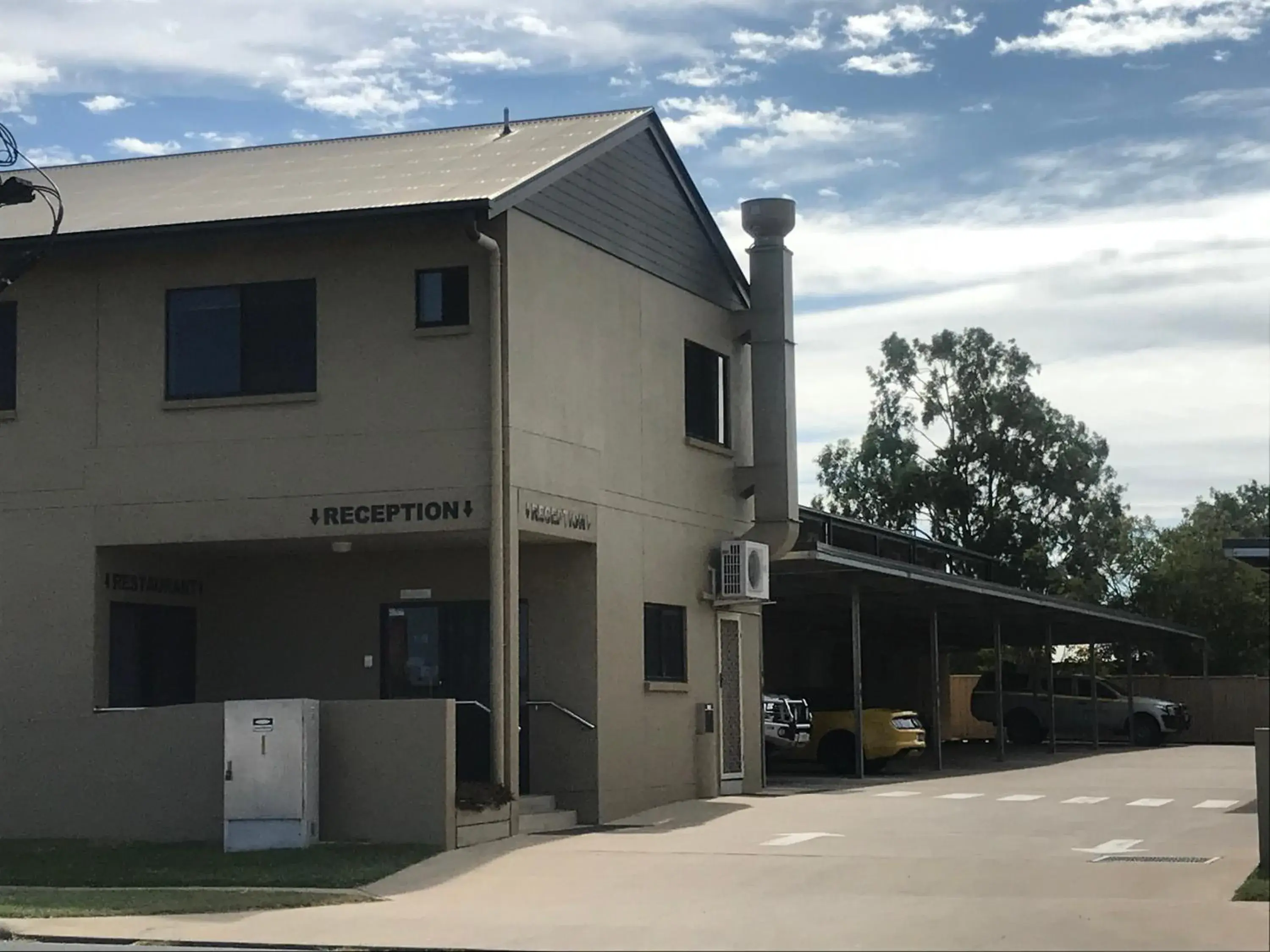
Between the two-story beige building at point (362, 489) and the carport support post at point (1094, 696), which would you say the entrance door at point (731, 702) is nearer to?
the two-story beige building at point (362, 489)

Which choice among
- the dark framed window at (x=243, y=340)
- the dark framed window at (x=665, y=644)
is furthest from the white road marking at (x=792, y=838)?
the dark framed window at (x=243, y=340)

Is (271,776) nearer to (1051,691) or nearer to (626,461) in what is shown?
(626,461)

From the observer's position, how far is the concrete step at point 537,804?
19578mm

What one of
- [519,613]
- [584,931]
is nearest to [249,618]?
[519,613]

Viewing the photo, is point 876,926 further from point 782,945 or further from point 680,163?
point 680,163

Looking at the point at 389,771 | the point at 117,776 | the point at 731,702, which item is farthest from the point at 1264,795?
the point at 117,776

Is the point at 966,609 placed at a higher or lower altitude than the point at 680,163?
lower

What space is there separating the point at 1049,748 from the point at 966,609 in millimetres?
5077

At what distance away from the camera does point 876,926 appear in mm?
12422

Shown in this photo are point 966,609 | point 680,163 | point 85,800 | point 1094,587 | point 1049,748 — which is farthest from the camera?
point 1094,587

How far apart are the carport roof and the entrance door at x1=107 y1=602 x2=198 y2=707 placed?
336 inches

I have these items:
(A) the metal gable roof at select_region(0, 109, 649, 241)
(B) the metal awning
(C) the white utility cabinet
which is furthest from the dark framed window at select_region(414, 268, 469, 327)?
(B) the metal awning

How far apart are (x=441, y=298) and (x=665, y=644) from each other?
5708 millimetres

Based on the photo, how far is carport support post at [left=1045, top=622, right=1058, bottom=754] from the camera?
40.2m
